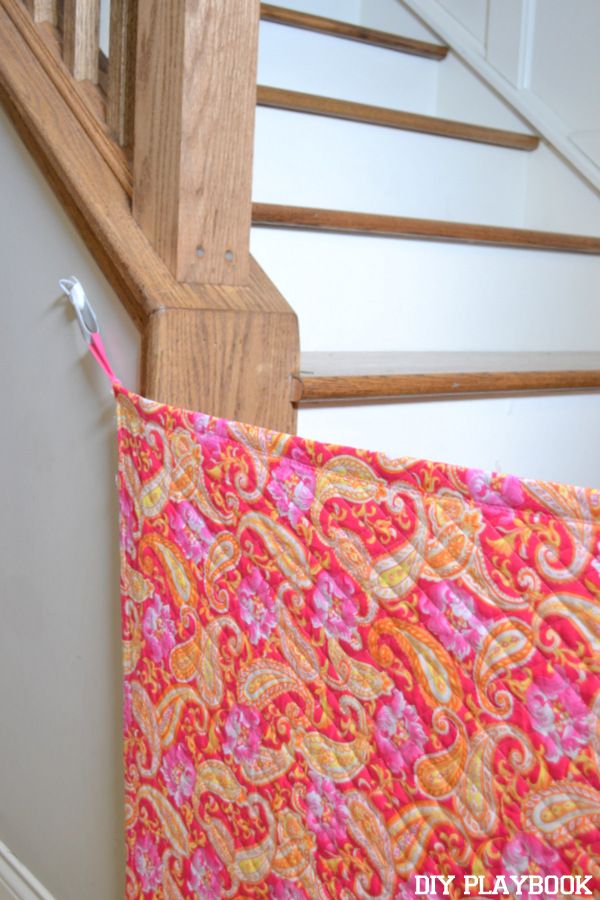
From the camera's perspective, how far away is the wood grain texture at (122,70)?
1005 millimetres

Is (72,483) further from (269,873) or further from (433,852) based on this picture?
(433,852)

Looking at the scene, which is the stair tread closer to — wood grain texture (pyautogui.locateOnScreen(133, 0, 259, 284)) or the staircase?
the staircase

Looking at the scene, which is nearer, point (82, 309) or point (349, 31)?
point (82, 309)

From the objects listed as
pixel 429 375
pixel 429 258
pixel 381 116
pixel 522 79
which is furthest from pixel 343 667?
pixel 522 79

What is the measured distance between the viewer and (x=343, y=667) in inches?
29.7

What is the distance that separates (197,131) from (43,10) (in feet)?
1.26

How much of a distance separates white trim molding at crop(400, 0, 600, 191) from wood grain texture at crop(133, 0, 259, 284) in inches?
52.2

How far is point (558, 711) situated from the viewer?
0.62 meters

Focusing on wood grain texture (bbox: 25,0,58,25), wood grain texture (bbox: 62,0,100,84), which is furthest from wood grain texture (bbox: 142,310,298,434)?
wood grain texture (bbox: 25,0,58,25)

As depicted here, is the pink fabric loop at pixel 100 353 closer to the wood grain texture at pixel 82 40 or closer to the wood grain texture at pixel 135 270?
the wood grain texture at pixel 135 270

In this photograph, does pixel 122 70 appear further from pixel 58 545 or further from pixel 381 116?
pixel 381 116

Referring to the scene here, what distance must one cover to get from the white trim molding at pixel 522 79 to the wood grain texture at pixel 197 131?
1325mm

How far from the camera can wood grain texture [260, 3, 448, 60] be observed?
1878 millimetres

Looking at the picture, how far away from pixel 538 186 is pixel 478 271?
0.65 metres
